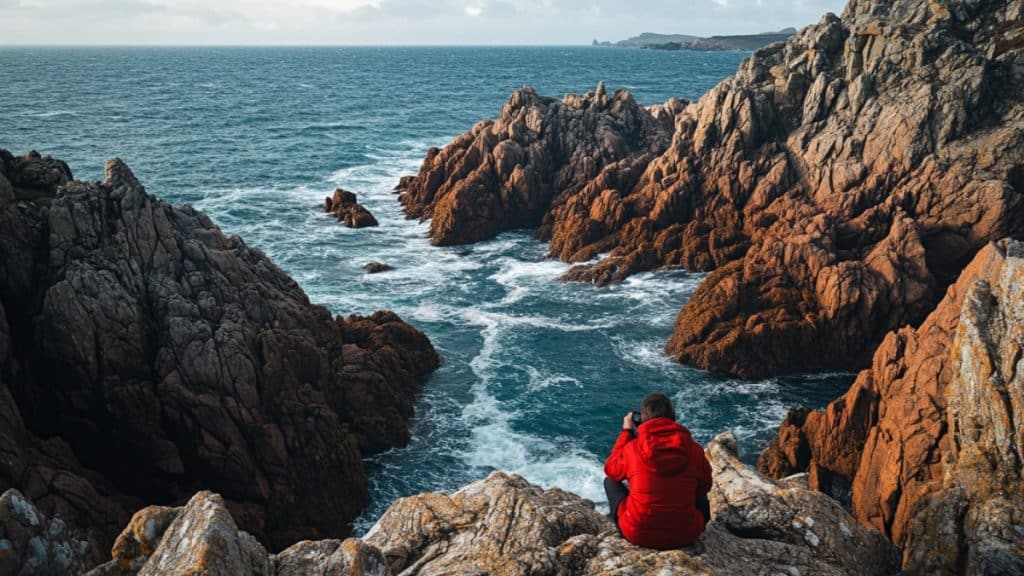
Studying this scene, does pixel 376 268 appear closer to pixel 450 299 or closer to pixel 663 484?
pixel 450 299

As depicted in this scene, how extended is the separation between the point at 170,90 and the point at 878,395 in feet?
544

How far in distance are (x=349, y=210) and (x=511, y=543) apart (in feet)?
167

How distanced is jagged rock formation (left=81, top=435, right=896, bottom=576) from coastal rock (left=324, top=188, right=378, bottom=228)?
46966 millimetres

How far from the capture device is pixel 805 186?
44125 mm

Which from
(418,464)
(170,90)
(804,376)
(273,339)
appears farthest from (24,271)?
(170,90)

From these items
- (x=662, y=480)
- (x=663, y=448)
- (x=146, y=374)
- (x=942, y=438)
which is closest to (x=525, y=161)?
(x=146, y=374)

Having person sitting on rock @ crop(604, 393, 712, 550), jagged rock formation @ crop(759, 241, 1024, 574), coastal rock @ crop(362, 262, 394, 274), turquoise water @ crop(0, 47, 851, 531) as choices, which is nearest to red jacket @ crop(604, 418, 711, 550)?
person sitting on rock @ crop(604, 393, 712, 550)

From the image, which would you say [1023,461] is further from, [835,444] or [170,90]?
[170,90]

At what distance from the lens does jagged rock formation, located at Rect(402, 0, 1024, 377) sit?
112ft

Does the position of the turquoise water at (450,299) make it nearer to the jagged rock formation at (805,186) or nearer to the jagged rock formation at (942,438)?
the jagged rock formation at (805,186)

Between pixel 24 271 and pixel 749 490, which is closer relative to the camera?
pixel 749 490

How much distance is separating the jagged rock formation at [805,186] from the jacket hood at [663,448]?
2651cm

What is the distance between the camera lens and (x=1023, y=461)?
11.8 m

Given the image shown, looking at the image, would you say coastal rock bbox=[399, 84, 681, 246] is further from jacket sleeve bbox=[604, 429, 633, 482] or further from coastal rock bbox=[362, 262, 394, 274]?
jacket sleeve bbox=[604, 429, 633, 482]
